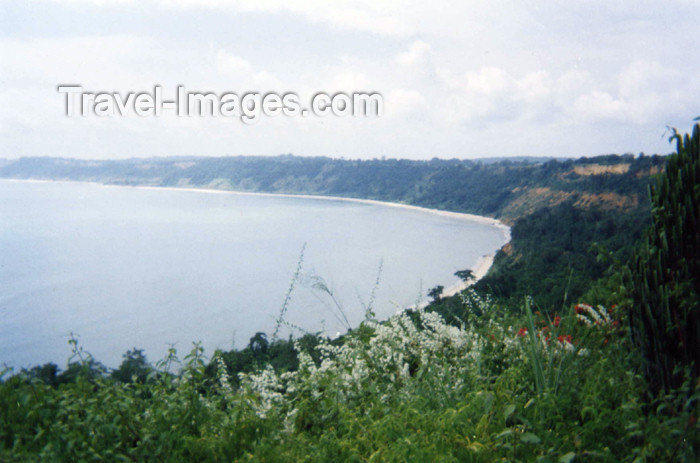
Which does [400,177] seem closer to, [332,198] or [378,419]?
[332,198]

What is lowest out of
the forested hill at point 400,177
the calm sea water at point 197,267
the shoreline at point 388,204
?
the calm sea water at point 197,267

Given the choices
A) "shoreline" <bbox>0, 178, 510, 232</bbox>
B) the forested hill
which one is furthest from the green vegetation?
"shoreline" <bbox>0, 178, 510, 232</bbox>

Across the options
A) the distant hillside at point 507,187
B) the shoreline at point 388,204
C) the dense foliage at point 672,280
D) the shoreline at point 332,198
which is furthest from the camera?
the shoreline at point 332,198

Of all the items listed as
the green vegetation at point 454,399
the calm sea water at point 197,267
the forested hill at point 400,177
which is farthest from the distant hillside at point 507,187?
the green vegetation at point 454,399

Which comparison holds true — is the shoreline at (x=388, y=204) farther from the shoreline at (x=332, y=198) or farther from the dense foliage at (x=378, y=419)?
the dense foliage at (x=378, y=419)

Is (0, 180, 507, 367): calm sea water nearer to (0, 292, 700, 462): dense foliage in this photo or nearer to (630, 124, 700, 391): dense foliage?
(0, 292, 700, 462): dense foliage

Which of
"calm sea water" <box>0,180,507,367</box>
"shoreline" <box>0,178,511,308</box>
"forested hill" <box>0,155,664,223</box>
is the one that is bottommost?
"calm sea water" <box>0,180,507,367</box>

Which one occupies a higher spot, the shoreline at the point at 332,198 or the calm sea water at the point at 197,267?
the shoreline at the point at 332,198
